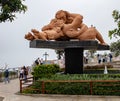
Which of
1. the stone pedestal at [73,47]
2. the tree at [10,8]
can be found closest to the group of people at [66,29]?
the stone pedestal at [73,47]

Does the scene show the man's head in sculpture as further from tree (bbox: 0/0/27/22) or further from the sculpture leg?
tree (bbox: 0/0/27/22)

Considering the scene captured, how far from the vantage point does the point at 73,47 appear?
2855cm

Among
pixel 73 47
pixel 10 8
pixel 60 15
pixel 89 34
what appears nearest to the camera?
pixel 10 8

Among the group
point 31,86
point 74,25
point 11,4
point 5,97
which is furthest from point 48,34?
point 11,4

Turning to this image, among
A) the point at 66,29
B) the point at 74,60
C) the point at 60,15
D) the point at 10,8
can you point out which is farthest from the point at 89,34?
the point at 10,8

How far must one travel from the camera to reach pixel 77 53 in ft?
96.9

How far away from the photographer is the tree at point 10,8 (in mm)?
18956

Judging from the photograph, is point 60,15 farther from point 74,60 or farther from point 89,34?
point 74,60

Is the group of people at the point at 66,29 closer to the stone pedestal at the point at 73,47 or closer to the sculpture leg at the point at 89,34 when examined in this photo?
the sculpture leg at the point at 89,34

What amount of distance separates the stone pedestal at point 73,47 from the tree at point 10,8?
305 inches

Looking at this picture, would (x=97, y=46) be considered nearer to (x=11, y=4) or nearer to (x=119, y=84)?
(x=119, y=84)

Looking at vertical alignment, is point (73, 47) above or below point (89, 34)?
below

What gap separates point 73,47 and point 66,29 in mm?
1691

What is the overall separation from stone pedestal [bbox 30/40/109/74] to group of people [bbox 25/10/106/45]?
76 cm
